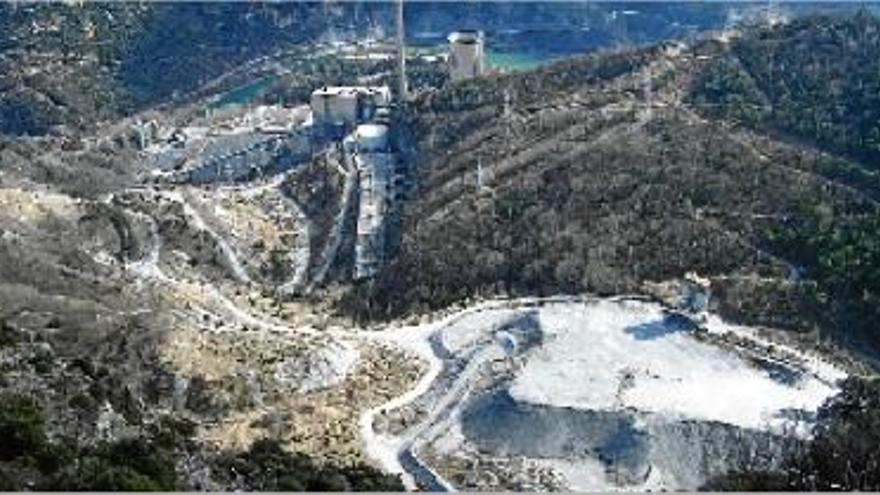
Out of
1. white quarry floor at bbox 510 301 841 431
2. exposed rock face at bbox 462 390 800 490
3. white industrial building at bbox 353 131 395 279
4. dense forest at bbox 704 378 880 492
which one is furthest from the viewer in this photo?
white industrial building at bbox 353 131 395 279

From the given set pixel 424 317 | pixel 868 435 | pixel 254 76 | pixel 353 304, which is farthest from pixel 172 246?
pixel 254 76

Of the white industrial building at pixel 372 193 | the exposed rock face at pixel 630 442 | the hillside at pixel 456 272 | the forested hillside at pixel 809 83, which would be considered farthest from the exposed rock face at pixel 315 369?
the forested hillside at pixel 809 83

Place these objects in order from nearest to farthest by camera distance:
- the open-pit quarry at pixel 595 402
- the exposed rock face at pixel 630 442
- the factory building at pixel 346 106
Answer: the exposed rock face at pixel 630 442 → the open-pit quarry at pixel 595 402 → the factory building at pixel 346 106

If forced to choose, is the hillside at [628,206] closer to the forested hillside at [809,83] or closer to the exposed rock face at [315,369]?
the forested hillside at [809,83]

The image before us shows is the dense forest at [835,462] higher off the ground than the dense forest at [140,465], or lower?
lower

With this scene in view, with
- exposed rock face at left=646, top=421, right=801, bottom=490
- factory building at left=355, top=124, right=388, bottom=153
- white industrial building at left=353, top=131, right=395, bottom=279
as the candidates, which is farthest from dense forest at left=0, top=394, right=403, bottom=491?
factory building at left=355, top=124, right=388, bottom=153

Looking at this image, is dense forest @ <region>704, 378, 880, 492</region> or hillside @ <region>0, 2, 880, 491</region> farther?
hillside @ <region>0, 2, 880, 491</region>

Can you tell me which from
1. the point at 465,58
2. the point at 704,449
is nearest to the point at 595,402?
the point at 704,449

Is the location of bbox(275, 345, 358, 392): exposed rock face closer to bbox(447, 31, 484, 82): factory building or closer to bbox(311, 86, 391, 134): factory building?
bbox(311, 86, 391, 134): factory building
